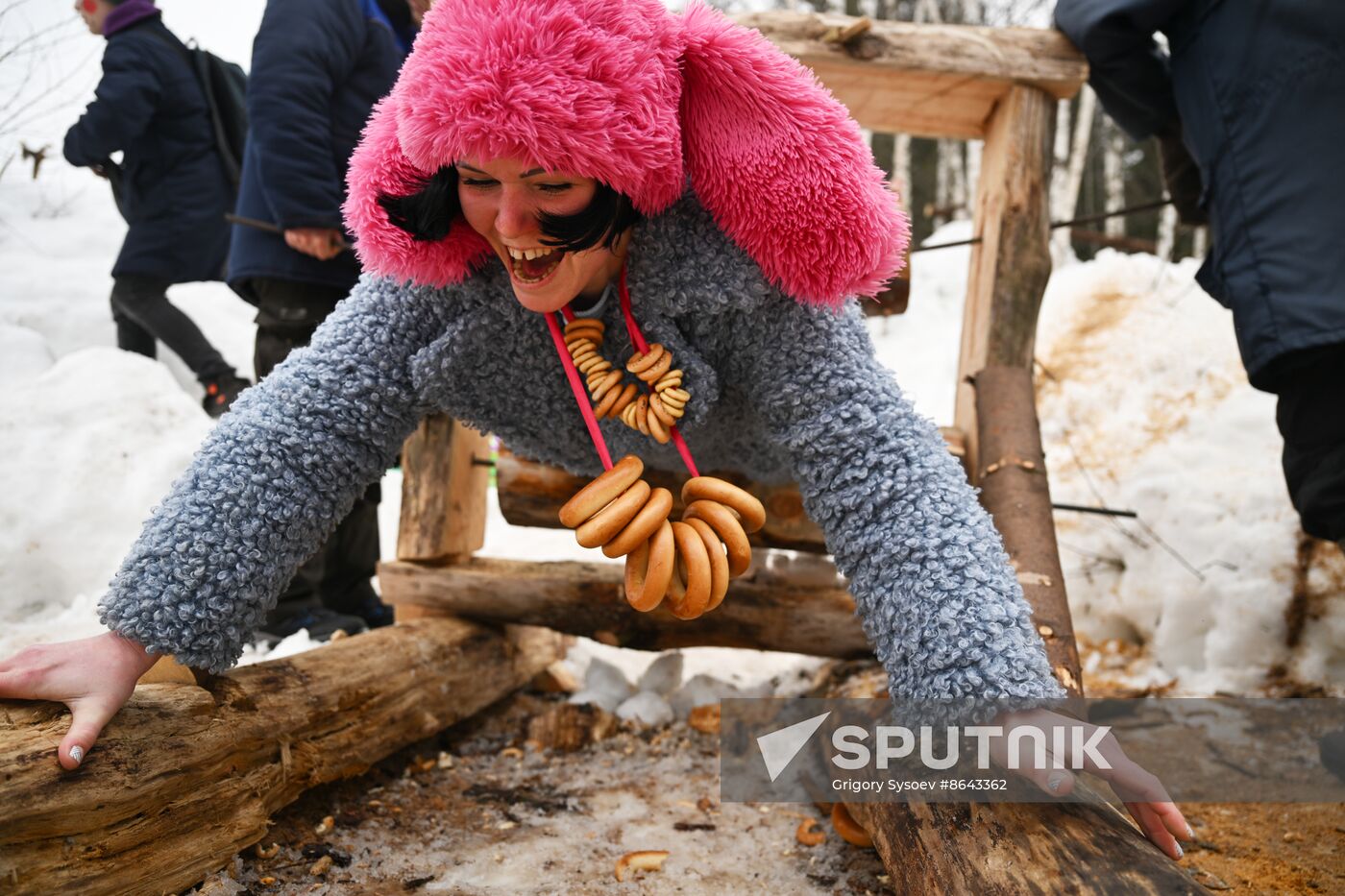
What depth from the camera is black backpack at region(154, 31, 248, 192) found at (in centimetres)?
200

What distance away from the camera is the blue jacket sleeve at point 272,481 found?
97 centimetres

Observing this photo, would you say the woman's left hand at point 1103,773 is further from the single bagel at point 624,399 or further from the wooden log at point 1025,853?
the single bagel at point 624,399

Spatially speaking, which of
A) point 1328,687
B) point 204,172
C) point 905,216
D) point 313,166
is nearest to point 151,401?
point 204,172

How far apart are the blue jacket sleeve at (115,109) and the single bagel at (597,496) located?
4.52 feet

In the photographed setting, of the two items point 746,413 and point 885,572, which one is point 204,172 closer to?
point 746,413

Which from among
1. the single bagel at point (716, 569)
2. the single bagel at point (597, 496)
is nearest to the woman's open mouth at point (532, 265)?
the single bagel at point (597, 496)

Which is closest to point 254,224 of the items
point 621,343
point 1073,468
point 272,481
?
point 272,481

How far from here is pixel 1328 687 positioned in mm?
1812

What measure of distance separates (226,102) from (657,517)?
1.76 metres

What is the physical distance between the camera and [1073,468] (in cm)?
262

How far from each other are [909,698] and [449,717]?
3.17 ft

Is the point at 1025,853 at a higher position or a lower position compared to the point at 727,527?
lower

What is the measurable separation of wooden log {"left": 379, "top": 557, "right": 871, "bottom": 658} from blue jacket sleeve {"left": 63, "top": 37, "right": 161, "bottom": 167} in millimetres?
979

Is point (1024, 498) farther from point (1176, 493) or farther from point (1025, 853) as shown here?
point (1176, 493)
